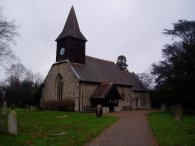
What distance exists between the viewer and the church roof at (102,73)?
3991 centimetres

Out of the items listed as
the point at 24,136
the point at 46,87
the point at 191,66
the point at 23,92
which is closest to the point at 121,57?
the point at 23,92

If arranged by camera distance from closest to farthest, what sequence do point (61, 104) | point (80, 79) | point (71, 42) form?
point (80, 79)
point (61, 104)
point (71, 42)

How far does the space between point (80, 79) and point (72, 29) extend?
8501 mm

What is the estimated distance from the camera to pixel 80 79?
37.8 metres

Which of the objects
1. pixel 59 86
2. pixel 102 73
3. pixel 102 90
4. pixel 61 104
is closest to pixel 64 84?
pixel 59 86

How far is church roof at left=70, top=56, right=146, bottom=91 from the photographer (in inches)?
1571

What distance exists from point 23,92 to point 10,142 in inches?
2384

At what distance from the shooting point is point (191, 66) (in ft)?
115

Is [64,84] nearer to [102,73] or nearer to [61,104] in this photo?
[61,104]

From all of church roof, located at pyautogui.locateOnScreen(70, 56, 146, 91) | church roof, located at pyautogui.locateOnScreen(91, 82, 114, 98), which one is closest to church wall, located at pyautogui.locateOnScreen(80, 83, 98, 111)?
church roof, located at pyautogui.locateOnScreen(91, 82, 114, 98)

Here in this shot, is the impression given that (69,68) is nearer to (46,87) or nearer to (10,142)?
(46,87)

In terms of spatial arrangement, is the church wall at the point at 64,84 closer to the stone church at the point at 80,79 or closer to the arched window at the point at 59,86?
the stone church at the point at 80,79

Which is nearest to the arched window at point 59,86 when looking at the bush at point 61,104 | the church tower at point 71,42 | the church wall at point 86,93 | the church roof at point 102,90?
the bush at point 61,104

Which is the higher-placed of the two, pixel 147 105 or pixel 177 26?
pixel 177 26
